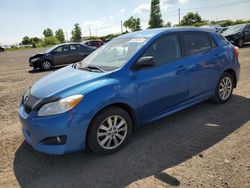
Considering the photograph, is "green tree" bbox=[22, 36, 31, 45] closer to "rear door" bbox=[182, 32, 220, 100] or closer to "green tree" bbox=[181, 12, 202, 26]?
"green tree" bbox=[181, 12, 202, 26]

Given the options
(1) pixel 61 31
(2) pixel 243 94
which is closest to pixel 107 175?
(2) pixel 243 94

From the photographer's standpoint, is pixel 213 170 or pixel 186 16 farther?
pixel 186 16

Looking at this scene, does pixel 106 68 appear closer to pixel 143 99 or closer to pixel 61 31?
pixel 143 99

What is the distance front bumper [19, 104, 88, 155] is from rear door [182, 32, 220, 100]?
7.46 feet

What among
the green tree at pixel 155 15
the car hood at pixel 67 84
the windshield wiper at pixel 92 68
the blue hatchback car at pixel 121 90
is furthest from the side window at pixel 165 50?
the green tree at pixel 155 15

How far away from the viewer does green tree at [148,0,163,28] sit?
230 ft

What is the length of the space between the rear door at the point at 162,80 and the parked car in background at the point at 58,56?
36.4ft

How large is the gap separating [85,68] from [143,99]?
3.70 ft

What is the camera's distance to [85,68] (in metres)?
4.49

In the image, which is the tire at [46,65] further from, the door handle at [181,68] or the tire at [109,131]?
the tire at [109,131]

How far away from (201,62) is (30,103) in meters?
3.07

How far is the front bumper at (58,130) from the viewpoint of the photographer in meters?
3.40

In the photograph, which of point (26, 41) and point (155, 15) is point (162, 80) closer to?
point (155, 15)

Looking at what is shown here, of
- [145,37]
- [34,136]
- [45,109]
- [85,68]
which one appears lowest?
[34,136]
